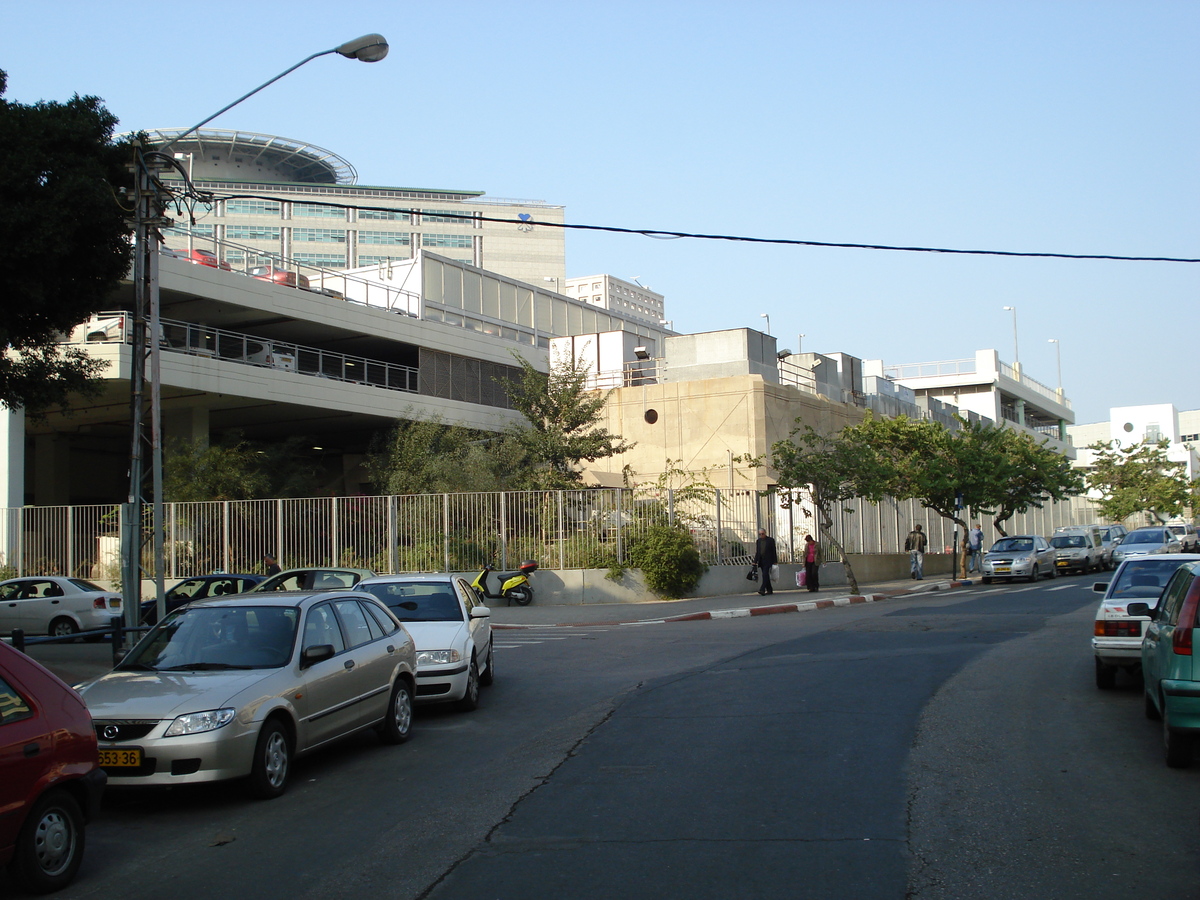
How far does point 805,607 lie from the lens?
25.1 metres

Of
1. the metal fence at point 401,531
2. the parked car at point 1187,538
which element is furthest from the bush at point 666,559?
the parked car at point 1187,538

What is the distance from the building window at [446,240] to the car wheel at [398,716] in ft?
293

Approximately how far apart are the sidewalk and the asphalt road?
10.0 metres

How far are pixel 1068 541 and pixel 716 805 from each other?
35.9 m

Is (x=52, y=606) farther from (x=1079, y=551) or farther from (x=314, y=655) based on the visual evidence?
(x=1079, y=551)

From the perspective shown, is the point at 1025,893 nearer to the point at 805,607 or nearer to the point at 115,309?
the point at 805,607

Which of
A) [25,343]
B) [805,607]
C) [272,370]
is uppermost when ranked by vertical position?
[272,370]

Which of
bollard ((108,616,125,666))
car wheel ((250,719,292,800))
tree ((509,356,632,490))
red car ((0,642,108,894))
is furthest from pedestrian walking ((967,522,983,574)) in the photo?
red car ((0,642,108,894))

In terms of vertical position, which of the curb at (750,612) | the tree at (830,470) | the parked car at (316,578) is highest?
the tree at (830,470)

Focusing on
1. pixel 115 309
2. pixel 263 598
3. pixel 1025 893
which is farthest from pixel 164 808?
pixel 115 309

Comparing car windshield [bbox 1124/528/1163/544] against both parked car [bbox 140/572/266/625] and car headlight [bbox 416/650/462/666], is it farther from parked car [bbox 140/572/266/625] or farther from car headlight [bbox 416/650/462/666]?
car headlight [bbox 416/650/462/666]

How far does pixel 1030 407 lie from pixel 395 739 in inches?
3204

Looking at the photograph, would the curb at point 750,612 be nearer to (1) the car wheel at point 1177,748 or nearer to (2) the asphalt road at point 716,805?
(2) the asphalt road at point 716,805

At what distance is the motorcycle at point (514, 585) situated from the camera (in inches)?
1044
